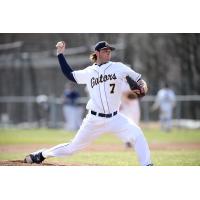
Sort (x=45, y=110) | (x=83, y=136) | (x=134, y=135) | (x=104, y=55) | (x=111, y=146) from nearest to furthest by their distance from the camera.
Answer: (x=134, y=135)
(x=83, y=136)
(x=104, y=55)
(x=111, y=146)
(x=45, y=110)

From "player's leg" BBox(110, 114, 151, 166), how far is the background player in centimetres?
943

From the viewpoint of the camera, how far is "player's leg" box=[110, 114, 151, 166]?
8.12 meters

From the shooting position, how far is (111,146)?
1344 cm

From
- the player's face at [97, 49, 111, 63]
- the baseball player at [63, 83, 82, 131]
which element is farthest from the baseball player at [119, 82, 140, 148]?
the player's face at [97, 49, 111, 63]

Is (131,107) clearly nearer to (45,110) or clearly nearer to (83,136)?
(83,136)

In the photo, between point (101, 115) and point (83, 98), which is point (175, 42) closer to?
point (83, 98)

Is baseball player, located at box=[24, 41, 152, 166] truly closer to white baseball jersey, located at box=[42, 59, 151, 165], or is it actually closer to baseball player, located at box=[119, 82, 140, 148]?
white baseball jersey, located at box=[42, 59, 151, 165]

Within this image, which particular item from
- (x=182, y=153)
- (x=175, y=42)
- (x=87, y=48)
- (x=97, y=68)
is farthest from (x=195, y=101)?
(x=97, y=68)

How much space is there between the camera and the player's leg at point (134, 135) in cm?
812

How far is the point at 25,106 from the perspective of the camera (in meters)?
18.7

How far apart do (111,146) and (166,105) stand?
508 centimetres

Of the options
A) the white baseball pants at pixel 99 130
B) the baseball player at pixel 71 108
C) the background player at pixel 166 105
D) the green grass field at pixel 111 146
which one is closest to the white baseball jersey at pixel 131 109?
the green grass field at pixel 111 146

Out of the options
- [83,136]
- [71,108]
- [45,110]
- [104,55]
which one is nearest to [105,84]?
[104,55]
